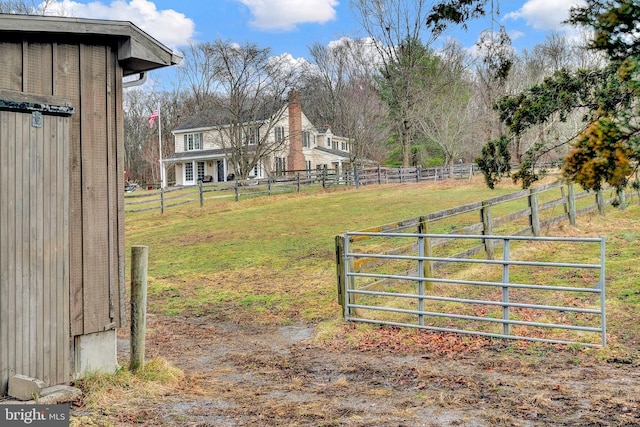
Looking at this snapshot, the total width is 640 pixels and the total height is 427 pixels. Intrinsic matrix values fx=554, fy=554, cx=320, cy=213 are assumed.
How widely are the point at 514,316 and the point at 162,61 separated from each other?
16.8ft

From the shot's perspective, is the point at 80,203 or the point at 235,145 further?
the point at 235,145

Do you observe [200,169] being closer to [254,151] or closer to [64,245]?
[254,151]

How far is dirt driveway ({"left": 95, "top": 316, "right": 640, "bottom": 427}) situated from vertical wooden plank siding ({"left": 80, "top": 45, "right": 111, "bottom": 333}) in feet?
3.49

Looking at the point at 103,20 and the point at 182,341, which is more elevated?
the point at 103,20

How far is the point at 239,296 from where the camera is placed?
922cm

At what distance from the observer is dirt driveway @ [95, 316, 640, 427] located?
4113mm

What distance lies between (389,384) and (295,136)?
3756 cm

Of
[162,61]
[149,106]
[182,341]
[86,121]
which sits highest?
[149,106]

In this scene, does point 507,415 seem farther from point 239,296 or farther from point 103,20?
point 239,296

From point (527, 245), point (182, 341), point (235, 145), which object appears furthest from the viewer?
point (235, 145)

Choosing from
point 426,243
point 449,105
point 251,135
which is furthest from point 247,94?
point 426,243

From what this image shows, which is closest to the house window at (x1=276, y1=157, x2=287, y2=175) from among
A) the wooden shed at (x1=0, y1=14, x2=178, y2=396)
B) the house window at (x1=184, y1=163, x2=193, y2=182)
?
the house window at (x1=184, y1=163, x2=193, y2=182)

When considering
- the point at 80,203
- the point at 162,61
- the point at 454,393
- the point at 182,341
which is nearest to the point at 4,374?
the point at 80,203

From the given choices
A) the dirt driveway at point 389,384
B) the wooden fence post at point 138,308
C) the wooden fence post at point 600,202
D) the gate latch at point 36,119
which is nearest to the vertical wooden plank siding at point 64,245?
the gate latch at point 36,119
